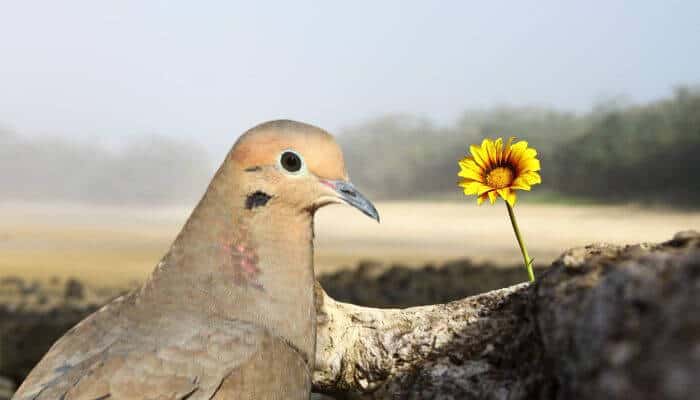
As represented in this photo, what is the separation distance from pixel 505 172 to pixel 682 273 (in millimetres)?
1339

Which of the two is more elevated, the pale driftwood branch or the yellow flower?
the yellow flower

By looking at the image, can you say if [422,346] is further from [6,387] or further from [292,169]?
[6,387]

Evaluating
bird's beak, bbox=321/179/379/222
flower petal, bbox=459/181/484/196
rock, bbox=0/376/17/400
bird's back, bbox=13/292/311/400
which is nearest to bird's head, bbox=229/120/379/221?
bird's beak, bbox=321/179/379/222

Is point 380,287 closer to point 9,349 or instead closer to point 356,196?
point 9,349

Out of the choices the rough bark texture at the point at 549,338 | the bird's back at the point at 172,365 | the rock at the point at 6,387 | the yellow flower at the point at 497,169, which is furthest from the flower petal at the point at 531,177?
the rock at the point at 6,387

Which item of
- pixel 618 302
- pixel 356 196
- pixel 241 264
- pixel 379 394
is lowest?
pixel 379 394

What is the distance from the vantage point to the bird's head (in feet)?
9.05

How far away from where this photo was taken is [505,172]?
2.99 m

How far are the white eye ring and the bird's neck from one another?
167 mm

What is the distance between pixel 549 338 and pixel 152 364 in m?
1.41

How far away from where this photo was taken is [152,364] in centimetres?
265

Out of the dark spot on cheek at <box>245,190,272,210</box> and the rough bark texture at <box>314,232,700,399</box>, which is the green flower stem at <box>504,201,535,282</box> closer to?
the rough bark texture at <box>314,232,700,399</box>

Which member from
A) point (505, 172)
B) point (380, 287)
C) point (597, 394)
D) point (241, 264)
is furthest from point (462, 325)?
point (380, 287)

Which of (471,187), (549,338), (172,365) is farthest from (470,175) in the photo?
(172,365)
